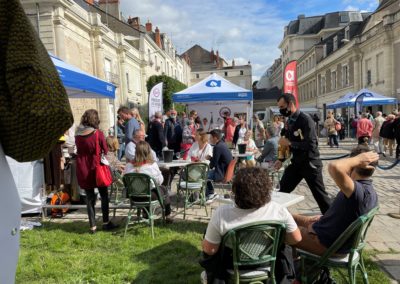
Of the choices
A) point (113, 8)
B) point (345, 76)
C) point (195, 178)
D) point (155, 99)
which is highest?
point (113, 8)

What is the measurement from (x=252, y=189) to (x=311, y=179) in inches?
94.9

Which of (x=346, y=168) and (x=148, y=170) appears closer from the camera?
(x=346, y=168)

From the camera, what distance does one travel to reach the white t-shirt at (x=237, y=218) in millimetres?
2414

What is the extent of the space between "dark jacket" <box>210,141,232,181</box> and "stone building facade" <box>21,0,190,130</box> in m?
11.8

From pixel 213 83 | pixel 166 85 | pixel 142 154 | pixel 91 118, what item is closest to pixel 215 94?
pixel 213 83

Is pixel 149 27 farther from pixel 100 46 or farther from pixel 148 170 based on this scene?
pixel 148 170

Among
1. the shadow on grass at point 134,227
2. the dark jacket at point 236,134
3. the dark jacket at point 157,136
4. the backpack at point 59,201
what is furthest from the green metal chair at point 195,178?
the dark jacket at point 236,134

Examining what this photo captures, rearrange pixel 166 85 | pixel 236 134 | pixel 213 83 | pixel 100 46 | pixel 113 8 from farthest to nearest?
pixel 113 8, pixel 166 85, pixel 100 46, pixel 213 83, pixel 236 134

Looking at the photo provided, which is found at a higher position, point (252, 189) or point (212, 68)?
point (212, 68)

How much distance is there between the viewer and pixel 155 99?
13234 millimetres

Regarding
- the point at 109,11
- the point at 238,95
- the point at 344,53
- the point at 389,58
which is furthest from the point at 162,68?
the point at 238,95

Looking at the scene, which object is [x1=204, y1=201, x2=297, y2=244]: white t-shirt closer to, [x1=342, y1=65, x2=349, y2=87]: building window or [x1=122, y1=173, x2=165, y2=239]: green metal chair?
[x1=122, y1=173, x2=165, y2=239]: green metal chair

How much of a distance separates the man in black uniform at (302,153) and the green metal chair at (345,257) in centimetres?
175

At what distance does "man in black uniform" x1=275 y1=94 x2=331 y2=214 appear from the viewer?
455cm
